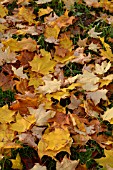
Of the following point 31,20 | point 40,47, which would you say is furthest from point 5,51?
point 31,20

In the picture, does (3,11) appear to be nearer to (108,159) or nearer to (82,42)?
(82,42)

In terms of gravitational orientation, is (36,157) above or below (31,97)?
below

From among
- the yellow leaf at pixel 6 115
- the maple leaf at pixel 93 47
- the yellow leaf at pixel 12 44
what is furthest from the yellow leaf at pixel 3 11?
the yellow leaf at pixel 6 115

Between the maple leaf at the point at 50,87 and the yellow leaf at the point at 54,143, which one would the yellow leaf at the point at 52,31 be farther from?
the yellow leaf at the point at 54,143

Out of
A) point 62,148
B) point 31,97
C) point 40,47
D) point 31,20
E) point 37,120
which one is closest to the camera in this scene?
point 62,148

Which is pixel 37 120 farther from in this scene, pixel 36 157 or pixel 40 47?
pixel 40 47

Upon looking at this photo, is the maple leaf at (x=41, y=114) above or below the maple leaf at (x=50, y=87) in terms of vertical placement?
below
